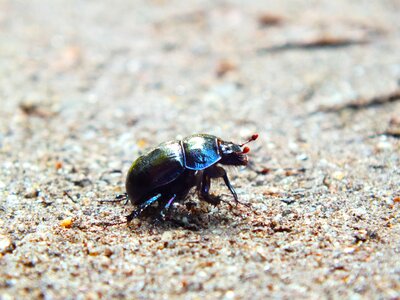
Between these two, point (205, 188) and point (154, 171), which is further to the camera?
point (205, 188)

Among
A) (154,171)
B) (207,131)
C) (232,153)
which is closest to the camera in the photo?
(154,171)

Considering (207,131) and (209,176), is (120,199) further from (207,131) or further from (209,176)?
(207,131)

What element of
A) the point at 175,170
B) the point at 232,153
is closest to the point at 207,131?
the point at 232,153

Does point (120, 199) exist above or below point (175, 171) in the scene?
below

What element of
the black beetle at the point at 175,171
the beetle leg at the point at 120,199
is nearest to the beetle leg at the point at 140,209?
the black beetle at the point at 175,171

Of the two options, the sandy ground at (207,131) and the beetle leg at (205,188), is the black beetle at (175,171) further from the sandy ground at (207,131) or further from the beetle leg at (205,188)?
the sandy ground at (207,131)

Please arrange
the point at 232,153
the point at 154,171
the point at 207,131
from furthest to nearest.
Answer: the point at 207,131
the point at 232,153
the point at 154,171
